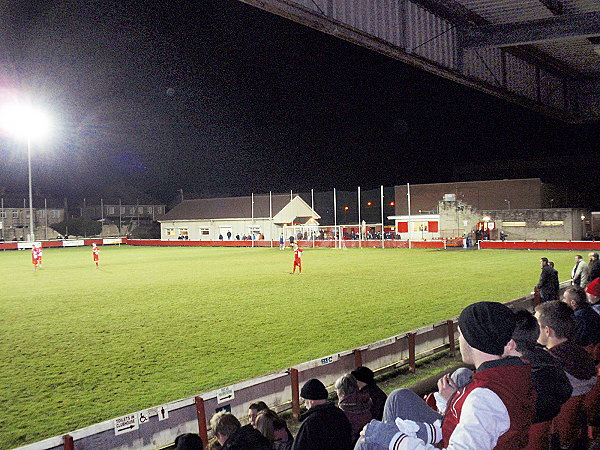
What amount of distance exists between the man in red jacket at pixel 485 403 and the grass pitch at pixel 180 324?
5473 millimetres

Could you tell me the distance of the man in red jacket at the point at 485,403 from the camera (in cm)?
235

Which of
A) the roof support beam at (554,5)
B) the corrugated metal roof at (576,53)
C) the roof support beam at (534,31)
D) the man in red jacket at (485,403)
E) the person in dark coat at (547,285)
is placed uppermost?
the corrugated metal roof at (576,53)

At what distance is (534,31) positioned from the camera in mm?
8375

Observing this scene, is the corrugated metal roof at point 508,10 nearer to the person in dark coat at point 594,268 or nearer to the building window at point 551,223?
the person in dark coat at point 594,268

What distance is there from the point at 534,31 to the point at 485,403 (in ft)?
25.2

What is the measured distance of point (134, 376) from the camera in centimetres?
885

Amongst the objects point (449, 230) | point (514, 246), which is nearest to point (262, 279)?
point (514, 246)

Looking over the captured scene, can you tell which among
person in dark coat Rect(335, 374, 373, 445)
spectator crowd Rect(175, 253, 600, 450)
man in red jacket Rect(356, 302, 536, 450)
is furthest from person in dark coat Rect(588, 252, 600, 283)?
man in red jacket Rect(356, 302, 536, 450)

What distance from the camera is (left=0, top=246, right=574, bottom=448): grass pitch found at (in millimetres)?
7996

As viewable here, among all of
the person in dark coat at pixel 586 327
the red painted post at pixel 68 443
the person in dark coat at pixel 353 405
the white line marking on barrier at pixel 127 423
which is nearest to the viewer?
the person in dark coat at pixel 353 405

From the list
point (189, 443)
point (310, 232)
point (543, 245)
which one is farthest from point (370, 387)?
point (310, 232)

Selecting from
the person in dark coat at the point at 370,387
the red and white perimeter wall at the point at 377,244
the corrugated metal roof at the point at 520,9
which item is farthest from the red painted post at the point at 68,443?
the red and white perimeter wall at the point at 377,244

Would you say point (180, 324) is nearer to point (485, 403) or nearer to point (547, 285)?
point (547, 285)

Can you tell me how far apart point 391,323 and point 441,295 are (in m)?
5.02
